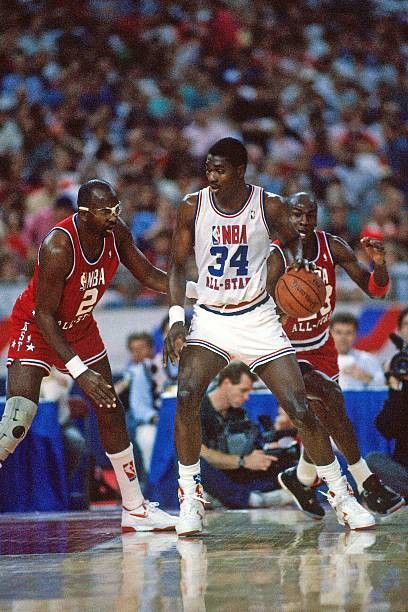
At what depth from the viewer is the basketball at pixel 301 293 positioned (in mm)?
6379

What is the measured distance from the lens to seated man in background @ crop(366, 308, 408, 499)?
7605 millimetres

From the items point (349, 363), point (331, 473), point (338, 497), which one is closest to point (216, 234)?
point (331, 473)

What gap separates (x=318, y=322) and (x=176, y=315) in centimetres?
118

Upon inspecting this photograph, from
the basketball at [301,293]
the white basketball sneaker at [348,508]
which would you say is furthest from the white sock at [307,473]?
the basketball at [301,293]

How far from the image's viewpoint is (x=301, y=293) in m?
6.37

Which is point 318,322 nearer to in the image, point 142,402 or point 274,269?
point 274,269

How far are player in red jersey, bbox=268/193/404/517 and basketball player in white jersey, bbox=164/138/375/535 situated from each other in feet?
1.24

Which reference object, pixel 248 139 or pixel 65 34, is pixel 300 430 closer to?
pixel 248 139

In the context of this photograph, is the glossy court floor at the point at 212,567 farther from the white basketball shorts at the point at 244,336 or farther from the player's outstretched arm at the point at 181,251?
the player's outstretched arm at the point at 181,251

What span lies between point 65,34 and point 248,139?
3.26 meters

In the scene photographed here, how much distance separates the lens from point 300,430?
6234 millimetres

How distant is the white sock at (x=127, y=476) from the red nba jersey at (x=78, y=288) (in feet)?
2.35

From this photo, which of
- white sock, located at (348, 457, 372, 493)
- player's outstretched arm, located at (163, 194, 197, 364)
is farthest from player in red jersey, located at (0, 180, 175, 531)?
white sock, located at (348, 457, 372, 493)

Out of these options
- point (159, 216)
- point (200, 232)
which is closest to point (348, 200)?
point (159, 216)
